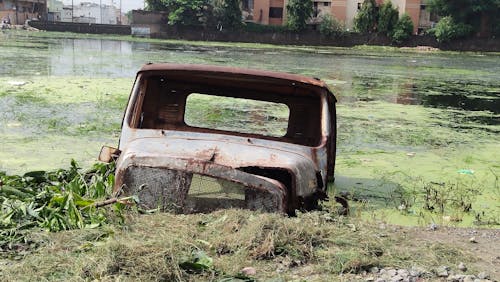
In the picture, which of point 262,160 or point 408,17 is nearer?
point 262,160

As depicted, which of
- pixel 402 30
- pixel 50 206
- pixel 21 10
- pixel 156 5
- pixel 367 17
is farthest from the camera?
pixel 21 10

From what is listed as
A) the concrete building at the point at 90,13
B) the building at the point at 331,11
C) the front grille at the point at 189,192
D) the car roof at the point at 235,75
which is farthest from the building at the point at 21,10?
the front grille at the point at 189,192

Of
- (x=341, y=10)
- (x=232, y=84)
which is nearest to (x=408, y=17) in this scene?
(x=341, y=10)

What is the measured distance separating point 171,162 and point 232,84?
2.02m

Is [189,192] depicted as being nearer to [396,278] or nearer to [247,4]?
[396,278]

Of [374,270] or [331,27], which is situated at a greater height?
[331,27]

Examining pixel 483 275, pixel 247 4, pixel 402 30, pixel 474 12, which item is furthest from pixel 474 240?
pixel 247 4

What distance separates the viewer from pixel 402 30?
52.1 m

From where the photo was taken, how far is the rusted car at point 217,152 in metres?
4.05

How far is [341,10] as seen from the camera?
5775cm

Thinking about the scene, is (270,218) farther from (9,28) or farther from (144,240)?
(9,28)

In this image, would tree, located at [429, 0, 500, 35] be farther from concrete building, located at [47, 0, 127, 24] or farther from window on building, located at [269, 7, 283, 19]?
concrete building, located at [47, 0, 127, 24]

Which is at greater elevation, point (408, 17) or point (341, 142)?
point (408, 17)

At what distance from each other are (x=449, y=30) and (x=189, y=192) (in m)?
51.7
